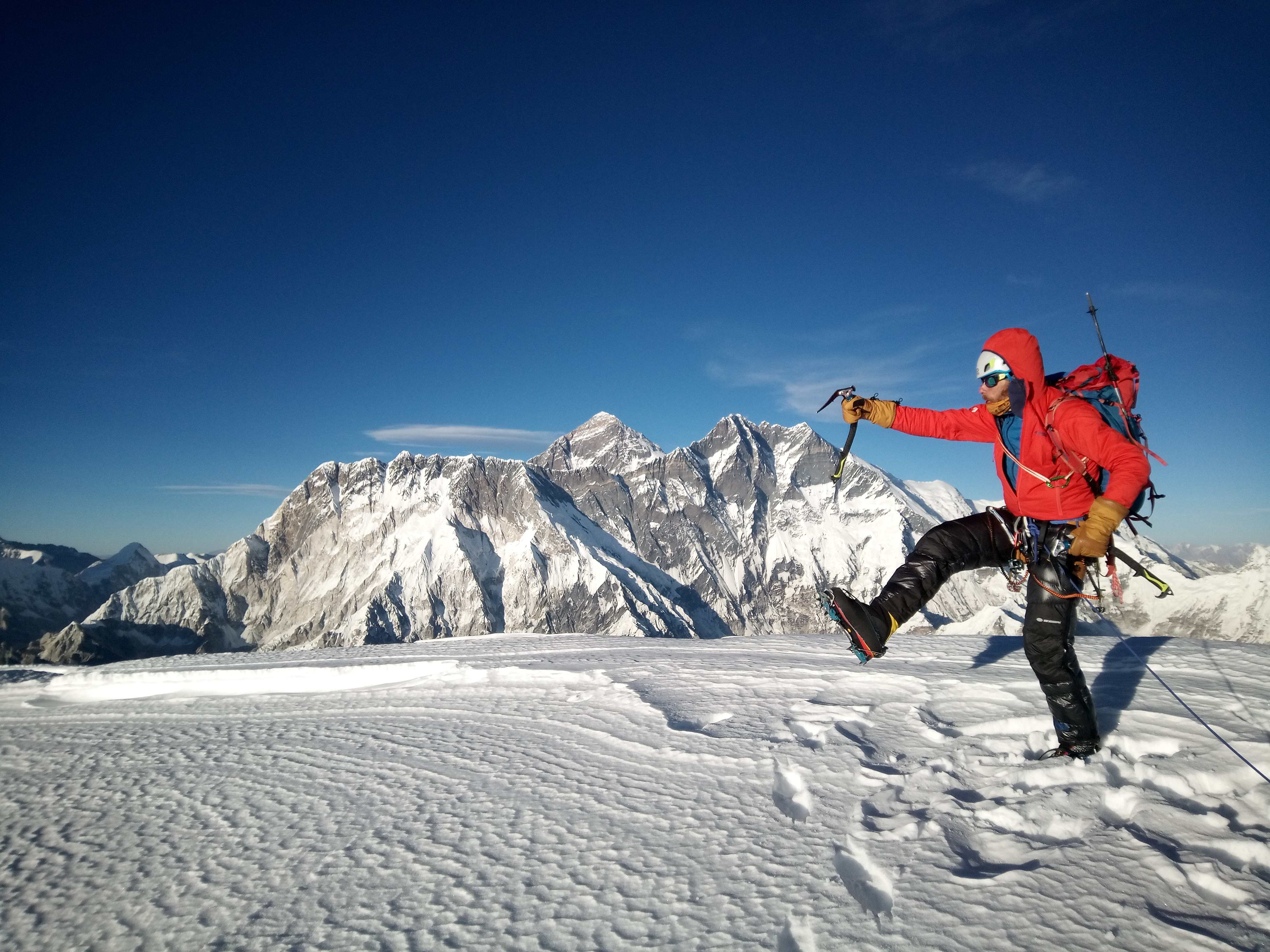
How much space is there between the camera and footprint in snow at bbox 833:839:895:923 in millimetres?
2387

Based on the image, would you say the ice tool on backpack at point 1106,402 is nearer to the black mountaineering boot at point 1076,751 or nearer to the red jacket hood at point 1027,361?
the red jacket hood at point 1027,361

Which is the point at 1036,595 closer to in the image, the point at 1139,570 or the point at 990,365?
Answer: the point at 1139,570

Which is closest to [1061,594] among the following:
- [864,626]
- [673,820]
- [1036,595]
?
[1036,595]

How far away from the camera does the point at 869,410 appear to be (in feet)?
17.1

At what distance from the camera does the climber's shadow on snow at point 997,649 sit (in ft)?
20.0

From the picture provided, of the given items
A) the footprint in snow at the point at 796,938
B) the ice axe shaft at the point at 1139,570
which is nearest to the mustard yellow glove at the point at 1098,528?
the ice axe shaft at the point at 1139,570

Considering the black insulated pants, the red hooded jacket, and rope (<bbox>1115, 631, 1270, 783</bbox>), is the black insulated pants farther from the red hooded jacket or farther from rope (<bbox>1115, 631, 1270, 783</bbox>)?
rope (<bbox>1115, 631, 1270, 783</bbox>)

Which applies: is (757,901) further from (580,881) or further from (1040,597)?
(1040,597)

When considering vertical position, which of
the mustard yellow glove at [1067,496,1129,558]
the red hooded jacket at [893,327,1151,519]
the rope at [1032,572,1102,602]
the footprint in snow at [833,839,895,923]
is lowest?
the footprint in snow at [833,839,895,923]

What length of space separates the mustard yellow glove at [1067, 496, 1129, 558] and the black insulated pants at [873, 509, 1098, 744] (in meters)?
0.42

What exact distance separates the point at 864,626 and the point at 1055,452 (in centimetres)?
178

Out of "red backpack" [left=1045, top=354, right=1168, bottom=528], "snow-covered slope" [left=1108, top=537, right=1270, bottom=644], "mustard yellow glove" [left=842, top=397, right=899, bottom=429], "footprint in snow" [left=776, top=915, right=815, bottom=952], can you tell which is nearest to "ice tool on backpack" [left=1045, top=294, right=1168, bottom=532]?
"red backpack" [left=1045, top=354, right=1168, bottom=528]

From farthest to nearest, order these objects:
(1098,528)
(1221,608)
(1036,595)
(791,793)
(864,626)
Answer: (1221,608), (864,626), (1036,595), (1098,528), (791,793)

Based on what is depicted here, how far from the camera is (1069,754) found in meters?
3.62
